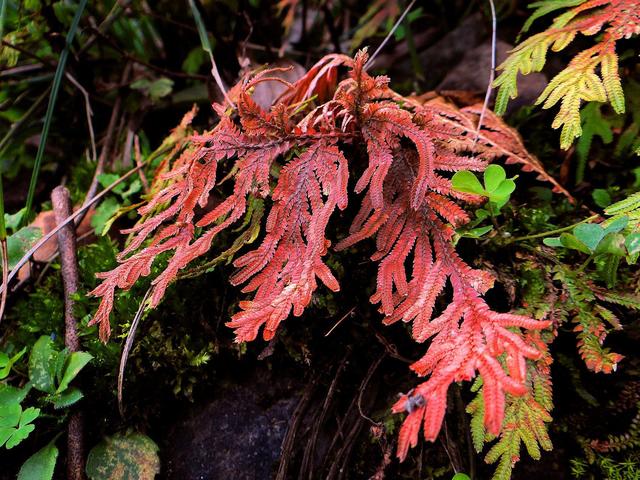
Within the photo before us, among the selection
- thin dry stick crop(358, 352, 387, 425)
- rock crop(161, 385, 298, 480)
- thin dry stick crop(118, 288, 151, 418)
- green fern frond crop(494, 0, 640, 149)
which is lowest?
rock crop(161, 385, 298, 480)

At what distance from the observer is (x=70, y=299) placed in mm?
1505

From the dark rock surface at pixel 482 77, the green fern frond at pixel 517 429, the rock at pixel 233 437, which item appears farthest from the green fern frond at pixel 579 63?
the rock at pixel 233 437

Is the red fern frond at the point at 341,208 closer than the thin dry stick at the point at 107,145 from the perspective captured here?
Yes

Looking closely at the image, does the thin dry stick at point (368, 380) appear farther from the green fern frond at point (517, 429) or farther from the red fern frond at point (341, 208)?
the green fern frond at point (517, 429)

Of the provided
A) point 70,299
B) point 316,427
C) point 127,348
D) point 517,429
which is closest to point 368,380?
point 316,427

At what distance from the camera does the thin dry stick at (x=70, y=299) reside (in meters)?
1.31

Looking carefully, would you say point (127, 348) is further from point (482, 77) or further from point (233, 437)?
point (482, 77)

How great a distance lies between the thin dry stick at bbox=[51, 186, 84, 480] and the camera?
1314mm

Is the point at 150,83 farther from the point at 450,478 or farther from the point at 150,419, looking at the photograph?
the point at 450,478

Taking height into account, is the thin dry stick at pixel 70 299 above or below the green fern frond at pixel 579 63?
below

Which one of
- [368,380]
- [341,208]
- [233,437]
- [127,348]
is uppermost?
[341,208]

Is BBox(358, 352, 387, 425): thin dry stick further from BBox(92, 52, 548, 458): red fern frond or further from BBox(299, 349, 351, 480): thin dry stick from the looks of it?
BBox(92, 52, 548, 458): red fern frond

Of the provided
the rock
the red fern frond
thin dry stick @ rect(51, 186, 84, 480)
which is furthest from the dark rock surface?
thin dry stick @ rect(51, 186, 84, 480)

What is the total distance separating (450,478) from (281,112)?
3.77ft
